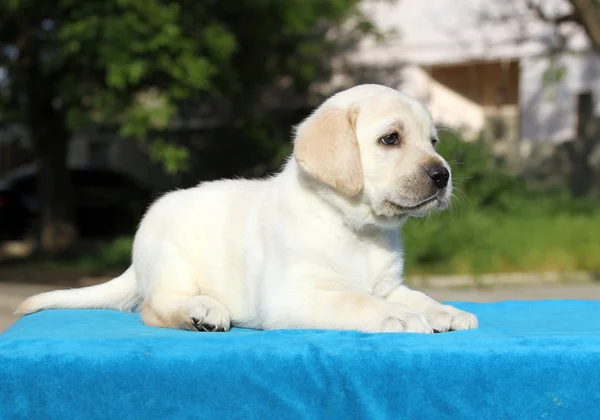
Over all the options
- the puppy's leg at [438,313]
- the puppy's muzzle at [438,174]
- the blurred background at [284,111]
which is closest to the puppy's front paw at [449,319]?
the puppy's leg at [438,313]

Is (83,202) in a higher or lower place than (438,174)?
lower

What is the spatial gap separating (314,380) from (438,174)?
1118 millimetres

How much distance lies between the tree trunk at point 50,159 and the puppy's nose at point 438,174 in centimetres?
1337

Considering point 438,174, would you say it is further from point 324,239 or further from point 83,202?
point 83,202

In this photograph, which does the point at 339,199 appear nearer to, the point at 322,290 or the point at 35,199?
the point at 322,290

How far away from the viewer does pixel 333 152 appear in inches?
133

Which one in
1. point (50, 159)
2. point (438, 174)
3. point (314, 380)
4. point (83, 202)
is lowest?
point (83, 202)

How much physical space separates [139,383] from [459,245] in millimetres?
9931

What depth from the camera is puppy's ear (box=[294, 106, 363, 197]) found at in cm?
334

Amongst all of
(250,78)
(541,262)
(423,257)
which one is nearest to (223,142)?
(250,78)

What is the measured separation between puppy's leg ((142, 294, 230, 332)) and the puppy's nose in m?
1.10

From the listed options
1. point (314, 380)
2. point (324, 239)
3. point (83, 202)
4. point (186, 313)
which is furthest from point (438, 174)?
point (83, 202)

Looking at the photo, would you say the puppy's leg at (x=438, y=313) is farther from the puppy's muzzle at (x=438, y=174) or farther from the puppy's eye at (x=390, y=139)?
the puppy's eye at (x=390, y=139)

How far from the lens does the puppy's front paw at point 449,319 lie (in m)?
3.24
